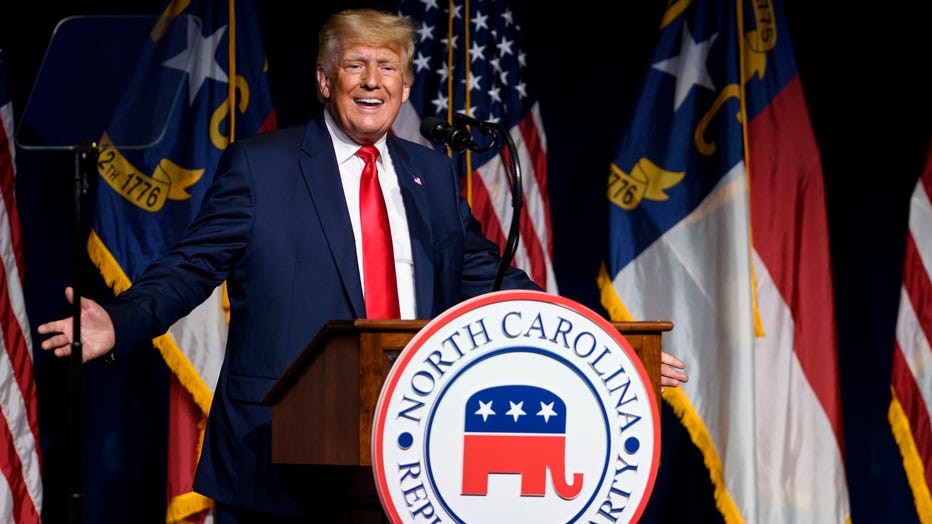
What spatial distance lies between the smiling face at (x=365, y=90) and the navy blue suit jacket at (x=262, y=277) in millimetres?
59

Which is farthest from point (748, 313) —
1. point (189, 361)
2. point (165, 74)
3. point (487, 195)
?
point (165, 74)

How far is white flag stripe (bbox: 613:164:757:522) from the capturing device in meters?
4.01

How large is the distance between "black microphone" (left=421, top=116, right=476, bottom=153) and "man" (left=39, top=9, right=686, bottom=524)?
26 cm

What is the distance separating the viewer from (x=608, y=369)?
1.71 metres

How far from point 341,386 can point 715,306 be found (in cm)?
264

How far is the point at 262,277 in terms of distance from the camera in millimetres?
2096

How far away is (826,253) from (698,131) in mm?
611

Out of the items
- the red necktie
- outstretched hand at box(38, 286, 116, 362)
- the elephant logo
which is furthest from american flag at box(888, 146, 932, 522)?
outstretched hand at box(38, 286, 116, 362)

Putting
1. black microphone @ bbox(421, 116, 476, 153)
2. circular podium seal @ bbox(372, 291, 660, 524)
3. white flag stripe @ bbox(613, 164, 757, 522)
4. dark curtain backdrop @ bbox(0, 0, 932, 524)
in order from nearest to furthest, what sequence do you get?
circular podium seal @ bbox(372, 291, 660, 524) → black microphone @ bbox(421, 116, 476, 153) → white flag stripe @ bbox(613, 164, 757, 522) → dark curtain backdrop @ bbox(0, 0, 932, 524)

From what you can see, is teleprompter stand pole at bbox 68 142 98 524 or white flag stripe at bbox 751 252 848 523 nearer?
teleprompter stand pole at bbox 68 142 98 524

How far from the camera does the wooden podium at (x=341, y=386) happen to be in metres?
1.67

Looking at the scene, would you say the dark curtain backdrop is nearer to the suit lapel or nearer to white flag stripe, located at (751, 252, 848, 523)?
white flag stripe, located at (751, 252, 848, 523)

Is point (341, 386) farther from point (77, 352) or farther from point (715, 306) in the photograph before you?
point (715, 306)

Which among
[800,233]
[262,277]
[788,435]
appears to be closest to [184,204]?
[262,277]
